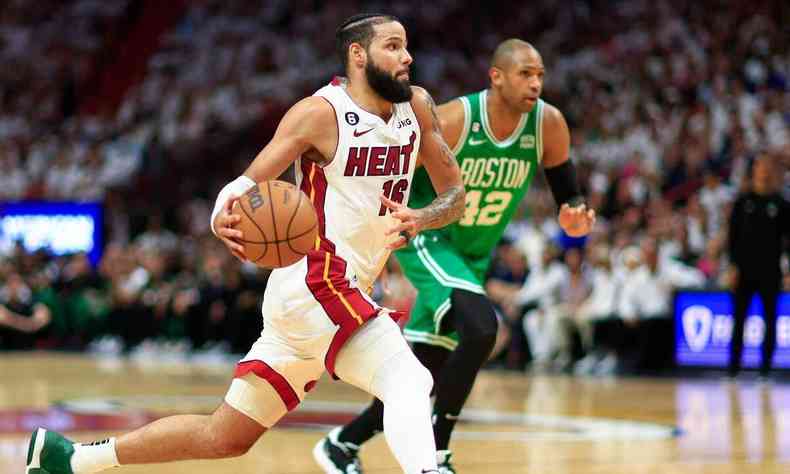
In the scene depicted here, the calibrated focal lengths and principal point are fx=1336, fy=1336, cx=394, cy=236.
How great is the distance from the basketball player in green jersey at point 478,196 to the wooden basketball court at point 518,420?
604 mm

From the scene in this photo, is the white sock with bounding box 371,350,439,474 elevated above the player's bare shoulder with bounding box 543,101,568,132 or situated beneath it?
situated beneath

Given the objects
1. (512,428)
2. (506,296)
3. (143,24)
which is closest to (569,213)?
(512,428)

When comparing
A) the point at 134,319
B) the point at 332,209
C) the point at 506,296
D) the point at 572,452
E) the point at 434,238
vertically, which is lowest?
the point at 134,319

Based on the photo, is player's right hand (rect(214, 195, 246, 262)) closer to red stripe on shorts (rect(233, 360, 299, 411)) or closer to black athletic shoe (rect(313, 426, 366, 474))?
red stripe on shorts (rect(233, 360, 299, 411))

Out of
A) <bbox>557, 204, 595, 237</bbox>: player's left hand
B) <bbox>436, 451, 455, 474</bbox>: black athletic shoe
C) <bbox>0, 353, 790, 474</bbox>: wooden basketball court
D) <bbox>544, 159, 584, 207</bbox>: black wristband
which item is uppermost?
<bbox>544, 159, 584, 207</bbox>: black wristband

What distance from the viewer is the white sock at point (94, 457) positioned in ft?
17.2

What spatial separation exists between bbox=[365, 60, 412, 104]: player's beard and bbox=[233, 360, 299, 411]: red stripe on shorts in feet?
3.73

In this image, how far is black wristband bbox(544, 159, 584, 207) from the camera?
693cm

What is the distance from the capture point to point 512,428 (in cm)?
890

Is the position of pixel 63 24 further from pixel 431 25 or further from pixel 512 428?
pixel 512 428

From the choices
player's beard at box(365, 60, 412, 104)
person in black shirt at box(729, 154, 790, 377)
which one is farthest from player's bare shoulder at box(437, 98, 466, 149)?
person in black shirt at box(729, 154, 790, 377)

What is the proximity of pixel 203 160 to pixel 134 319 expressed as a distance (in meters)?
3.86

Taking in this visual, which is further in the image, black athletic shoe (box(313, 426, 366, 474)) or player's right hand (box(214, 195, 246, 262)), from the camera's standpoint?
black athletic shoe (box(313, 426, 366, 474))

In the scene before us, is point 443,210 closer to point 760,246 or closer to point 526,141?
point 526,141
